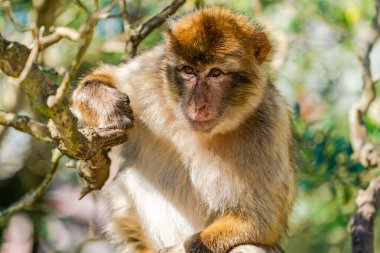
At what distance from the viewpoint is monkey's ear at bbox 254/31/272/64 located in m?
5.25

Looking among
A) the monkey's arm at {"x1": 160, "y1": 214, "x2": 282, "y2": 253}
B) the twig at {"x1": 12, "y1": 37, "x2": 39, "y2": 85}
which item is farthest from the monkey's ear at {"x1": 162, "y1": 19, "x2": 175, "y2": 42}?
the twig at {"x1": 12, "y1": 37, "x2": 39, "y2": 85}

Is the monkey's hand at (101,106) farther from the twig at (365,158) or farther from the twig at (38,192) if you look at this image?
the twig at (365,158)

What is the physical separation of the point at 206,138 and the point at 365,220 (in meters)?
1.25

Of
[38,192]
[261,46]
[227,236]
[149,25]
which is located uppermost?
[261,46]

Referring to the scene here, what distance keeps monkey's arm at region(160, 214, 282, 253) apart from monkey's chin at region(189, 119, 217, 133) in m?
0.72

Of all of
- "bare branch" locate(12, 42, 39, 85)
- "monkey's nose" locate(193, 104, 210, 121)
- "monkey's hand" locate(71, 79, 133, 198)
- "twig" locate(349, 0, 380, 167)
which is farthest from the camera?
"twig" locate(349, 0, 380, 167)

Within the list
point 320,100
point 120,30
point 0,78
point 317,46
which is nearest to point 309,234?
point 320,100

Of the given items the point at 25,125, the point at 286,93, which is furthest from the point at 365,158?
the point at 25,125

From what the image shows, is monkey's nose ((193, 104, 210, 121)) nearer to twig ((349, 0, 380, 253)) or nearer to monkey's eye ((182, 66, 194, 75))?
monkey's eye ((182, 66, 194, 75))

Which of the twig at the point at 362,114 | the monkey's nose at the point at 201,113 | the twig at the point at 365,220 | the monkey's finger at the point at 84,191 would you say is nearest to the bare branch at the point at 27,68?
the monkey's finger at the point at 84,191

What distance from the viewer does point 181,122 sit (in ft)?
17.0

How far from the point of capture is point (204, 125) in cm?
487

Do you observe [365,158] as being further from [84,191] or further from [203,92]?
[84,191]

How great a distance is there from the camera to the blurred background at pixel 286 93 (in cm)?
716
